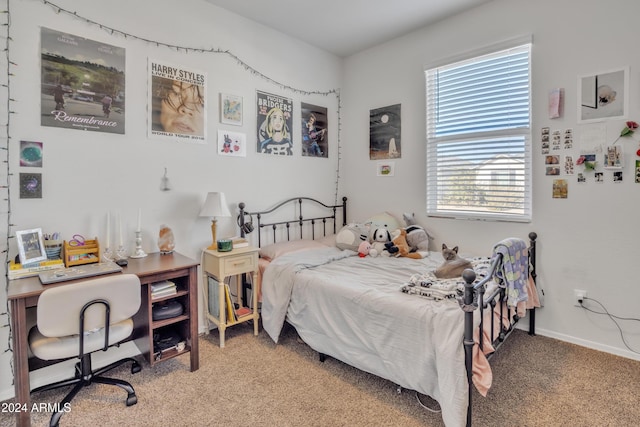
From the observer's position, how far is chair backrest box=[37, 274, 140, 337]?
64.4 inches

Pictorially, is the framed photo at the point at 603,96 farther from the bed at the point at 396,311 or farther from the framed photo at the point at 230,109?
the framed photo at the point at 230,109

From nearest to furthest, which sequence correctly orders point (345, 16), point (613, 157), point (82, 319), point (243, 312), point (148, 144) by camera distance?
point (82, 319), point (613, 157), point (148, 144), point (243, 312), point (345, 16)

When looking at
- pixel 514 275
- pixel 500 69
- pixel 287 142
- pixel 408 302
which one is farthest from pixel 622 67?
pixel 287 142

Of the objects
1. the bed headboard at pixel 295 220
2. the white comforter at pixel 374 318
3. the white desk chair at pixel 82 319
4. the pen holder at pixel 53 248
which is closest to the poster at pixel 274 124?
the bed headboard at pixel 295 220

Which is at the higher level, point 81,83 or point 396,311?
point 81,83

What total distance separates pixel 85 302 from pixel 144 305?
553 mm

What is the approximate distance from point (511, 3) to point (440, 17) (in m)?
0.59

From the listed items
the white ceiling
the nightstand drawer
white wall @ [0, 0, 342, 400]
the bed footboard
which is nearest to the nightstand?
the nightstand drawer

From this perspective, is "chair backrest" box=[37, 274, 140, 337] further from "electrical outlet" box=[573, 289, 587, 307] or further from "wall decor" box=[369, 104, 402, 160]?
"electrical outlet" box=[573, 289, 587, 307]

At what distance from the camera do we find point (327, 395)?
2080 mm

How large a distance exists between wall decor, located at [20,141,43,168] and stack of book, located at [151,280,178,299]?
3.41 ft

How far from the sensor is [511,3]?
9.31 ft

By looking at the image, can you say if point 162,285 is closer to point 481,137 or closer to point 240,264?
point 240,264

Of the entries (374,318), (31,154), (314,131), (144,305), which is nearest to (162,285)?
(144,305)
